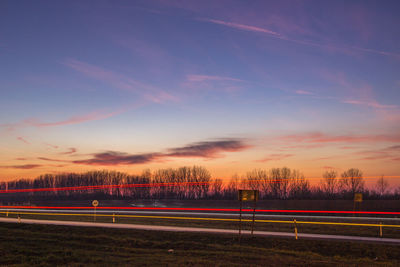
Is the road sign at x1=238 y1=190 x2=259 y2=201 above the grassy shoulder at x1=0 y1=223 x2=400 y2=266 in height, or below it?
above

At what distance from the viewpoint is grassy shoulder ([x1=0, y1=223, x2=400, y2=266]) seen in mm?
16562

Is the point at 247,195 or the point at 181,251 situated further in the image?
the point at 247,195

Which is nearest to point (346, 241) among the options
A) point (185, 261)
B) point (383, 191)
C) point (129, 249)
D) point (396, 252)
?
point (396, 252)

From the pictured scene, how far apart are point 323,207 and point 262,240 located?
1309 inches

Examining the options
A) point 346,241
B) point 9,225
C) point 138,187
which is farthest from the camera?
point 138,187

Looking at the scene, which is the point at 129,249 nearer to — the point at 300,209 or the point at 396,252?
the point at 396,252

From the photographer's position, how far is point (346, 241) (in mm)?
22734

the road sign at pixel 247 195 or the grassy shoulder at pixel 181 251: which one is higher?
the road sign at pixel 247 195

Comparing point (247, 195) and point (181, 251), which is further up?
point (247, 195)

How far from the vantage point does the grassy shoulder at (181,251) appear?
1656cm

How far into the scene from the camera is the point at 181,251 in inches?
770

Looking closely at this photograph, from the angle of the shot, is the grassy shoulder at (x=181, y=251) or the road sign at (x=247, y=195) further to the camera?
the road sign at (x=247, y=195)

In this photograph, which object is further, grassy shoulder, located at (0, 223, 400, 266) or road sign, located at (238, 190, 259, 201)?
road sign, located at (238, 190, 259, 201)

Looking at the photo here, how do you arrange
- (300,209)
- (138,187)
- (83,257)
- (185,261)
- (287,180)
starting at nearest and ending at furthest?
(185,261), (83,257), (300,209), (287,180), (138,187)
